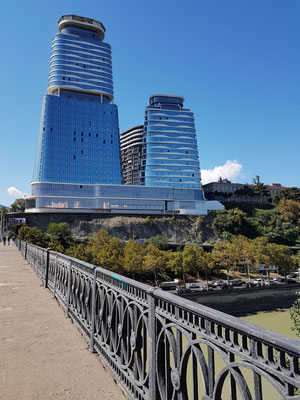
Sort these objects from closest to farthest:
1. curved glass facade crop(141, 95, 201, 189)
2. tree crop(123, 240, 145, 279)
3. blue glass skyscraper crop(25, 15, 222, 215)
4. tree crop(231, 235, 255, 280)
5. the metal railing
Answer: the metal railing
tree crop(123, 240, 145, 279)
tree crop(231, 235, 255, 280)
blue glass skyscraper crop(25, 15, 222, 215)
curved glass facade crop(141, 95, 201, 189)

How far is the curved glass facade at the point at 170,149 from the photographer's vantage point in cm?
9244

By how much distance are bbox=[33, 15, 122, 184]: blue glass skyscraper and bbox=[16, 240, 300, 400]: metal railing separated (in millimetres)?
81661

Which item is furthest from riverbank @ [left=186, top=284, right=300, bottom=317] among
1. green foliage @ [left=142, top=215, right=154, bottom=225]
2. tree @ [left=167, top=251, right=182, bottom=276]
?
green foliage @ [left=142, top=215, right=154, bottom=225]

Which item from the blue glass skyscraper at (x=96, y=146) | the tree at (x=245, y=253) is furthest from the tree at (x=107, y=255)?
the blue glass skyscraper at (x=96, y=146)

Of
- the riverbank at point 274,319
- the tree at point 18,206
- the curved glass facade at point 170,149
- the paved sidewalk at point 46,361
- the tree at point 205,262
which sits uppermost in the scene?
the curved glass facade at point 170,149

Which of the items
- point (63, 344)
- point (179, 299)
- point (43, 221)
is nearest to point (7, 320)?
point (63, 344)

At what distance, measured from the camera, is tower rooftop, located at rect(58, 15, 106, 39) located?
10031 centimetres

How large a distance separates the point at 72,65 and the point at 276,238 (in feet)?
286

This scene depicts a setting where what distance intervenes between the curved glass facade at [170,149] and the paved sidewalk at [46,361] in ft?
282

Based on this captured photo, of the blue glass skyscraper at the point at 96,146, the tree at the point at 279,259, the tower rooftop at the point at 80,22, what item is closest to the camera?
the tree at the point at 279,259

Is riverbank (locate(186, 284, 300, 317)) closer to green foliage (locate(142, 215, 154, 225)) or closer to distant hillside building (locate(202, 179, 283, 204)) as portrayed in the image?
green foliage (locate(142, 215, 154, 225))

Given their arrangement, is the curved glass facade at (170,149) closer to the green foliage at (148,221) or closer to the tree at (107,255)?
the green foliage at (148,221)

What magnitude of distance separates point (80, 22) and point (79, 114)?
3943 cm

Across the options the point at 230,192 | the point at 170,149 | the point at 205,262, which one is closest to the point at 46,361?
the point at 205,262
